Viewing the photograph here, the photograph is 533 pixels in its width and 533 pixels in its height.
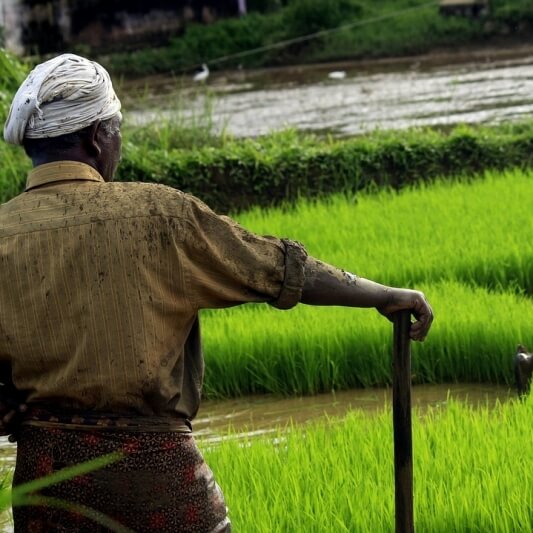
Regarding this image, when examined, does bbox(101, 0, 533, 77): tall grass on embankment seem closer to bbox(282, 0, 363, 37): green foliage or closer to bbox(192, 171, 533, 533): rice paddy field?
bbox(282, 0, 363, 37): green foliage

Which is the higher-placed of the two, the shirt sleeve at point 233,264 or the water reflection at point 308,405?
the shirt sleeve at point 233,264

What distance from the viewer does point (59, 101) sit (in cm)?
246

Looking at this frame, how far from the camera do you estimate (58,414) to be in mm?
2434

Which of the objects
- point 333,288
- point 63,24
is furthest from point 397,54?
point 333,288

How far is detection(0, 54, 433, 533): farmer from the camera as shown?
239 cm

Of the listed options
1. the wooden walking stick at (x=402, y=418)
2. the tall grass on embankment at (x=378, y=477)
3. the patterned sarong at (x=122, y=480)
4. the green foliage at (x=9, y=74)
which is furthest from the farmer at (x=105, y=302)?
the green foliage at (x=9, y=74)

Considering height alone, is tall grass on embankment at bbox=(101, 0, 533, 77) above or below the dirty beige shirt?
below

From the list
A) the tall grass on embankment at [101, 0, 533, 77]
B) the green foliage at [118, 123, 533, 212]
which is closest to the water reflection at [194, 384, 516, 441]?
the green foliage at [118, 123, 533, 212]

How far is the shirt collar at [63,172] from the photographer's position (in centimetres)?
248

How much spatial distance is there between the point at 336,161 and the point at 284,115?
749cm

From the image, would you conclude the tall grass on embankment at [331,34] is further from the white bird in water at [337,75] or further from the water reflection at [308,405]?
the water reflection at [308,405]

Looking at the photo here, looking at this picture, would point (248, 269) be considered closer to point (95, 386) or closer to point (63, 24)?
point (95, 386)

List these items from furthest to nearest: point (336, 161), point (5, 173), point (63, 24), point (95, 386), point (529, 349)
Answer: point (63, 24), point (336, 161), point (5, 173), point (529, 349), point (95, 386)

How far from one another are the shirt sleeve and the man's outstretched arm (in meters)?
0.03
